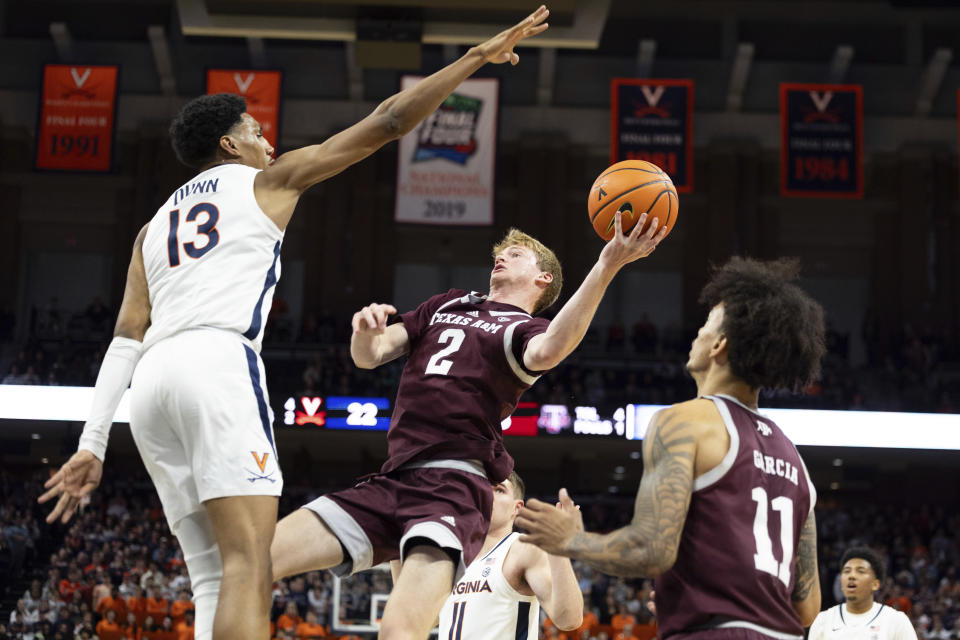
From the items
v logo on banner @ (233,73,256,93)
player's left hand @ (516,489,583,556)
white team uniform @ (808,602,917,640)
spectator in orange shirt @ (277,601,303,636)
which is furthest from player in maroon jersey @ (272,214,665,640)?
v logo on banner @ (233,73,256,93)

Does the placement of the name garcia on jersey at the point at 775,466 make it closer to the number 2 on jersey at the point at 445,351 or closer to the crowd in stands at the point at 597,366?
the number 2 on jersey at the point at 445,351

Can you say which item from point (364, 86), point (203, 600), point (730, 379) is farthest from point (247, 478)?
point (364, 86)

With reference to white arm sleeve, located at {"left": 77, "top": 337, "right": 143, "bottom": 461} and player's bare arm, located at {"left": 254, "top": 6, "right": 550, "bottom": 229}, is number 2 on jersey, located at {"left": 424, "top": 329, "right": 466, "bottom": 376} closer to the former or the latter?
player's bare arm, located at {"left": 254, "top": 6, "right": 550, "bottom": 229}

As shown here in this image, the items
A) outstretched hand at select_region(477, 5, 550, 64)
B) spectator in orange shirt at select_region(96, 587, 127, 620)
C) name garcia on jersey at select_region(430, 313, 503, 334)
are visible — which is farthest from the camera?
spectator in orange shirt at select_region(96, 587, 127, 620)

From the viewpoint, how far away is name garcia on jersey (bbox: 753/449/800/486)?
135 inches

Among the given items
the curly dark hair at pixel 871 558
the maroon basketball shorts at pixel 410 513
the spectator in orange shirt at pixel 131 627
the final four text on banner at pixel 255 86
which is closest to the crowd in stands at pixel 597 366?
the final four text on banner at pixel 255 86

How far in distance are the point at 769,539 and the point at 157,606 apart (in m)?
14.8

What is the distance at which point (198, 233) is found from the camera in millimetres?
3971

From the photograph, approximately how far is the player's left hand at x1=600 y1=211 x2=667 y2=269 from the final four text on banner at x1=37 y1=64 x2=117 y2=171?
20242mm

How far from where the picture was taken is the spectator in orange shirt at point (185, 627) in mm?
15222

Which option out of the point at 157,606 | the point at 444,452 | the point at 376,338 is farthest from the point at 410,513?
the point at 157,606

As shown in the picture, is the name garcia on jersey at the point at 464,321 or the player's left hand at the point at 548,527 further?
the name garcia on jersey at the point at 464,321

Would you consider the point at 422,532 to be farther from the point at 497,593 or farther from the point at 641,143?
the point at 641,143

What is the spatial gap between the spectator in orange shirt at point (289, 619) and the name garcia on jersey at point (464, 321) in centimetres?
1173
